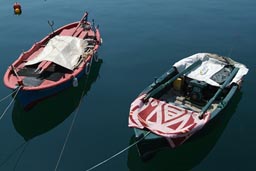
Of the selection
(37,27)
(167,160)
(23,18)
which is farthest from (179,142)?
(23,18)

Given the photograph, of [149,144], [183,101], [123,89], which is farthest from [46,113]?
[183,101]

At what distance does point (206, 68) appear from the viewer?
2108 centimetres

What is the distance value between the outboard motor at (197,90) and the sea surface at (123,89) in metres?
2.03

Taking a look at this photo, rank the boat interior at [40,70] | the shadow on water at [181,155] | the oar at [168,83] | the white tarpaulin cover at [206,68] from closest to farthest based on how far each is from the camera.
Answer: the shadow on water at [181,155] → the oar at [168,83] → the white tarpaulin cover at [206,68] → the boat interior at [40,70]

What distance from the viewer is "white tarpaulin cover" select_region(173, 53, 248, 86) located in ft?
64.6

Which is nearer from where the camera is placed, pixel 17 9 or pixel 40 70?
pixel 40 70

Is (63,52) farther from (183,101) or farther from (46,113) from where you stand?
(183,101)

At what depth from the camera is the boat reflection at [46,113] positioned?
19.1 meters

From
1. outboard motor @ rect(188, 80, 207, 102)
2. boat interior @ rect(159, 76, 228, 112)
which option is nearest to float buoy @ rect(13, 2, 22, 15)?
boat interior @ rect(159, 76, 228, 112)

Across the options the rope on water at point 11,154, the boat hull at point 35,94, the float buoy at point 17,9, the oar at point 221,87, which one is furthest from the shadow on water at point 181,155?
the float buoy at point 17,9

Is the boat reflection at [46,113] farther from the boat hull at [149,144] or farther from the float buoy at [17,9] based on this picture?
the float buoy at [17,9]

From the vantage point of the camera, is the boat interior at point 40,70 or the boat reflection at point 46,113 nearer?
the boat reflection at point 46,113

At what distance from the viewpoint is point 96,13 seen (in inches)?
1483

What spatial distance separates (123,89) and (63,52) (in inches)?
222
